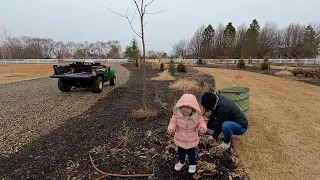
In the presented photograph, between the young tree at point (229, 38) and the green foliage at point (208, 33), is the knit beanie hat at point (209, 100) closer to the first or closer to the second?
the young tree at point (229, 38)

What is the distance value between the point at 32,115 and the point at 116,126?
109 inches

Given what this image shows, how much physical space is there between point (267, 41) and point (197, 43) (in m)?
16.3

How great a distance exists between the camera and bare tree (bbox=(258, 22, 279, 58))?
41000mm

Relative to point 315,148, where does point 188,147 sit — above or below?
above

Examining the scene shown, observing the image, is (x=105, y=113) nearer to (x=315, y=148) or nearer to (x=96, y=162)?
(x=96, y=162)

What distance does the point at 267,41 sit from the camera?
42.7 meters

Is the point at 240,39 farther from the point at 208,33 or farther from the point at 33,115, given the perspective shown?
the point at 33,115

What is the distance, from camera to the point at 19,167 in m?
3.02

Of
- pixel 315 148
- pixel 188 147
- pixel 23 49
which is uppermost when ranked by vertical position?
pixel 23 49

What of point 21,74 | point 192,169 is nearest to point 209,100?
point 192,169

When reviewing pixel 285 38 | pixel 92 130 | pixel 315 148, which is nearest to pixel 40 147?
pixel 92 130

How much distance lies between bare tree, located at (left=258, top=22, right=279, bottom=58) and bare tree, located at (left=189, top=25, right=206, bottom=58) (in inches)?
545

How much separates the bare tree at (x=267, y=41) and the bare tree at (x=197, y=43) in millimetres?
13852

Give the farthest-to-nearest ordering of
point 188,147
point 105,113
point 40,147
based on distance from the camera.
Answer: point 105,113 → point 40,147 → point 188,147
